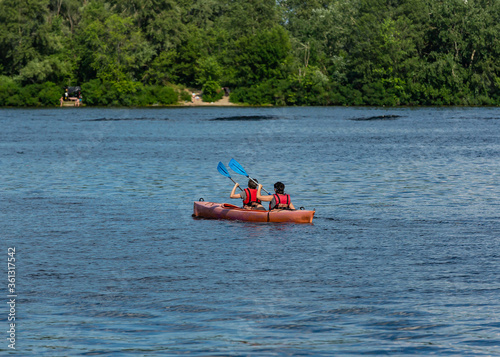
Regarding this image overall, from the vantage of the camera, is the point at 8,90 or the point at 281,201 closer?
the point at 281,201

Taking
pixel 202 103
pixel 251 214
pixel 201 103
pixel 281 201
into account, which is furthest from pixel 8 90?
pixel 281 201

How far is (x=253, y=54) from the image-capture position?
12888 centimetres

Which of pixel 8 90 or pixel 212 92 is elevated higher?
pixel 212 92

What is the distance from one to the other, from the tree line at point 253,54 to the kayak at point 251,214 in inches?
3792

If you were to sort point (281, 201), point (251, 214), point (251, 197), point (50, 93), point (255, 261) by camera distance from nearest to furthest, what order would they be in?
point (255, 261), point (281, 201), point (251, 214), point (251, 197), point (50, 93)

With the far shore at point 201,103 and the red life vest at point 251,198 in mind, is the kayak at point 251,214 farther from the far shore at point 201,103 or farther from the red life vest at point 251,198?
the far shore at point 201,103

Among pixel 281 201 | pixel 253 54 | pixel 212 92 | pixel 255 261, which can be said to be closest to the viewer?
pixel 255 261

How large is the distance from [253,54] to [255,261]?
112643 millimetres

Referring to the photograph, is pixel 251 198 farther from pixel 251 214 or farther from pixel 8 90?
pixel 8 90

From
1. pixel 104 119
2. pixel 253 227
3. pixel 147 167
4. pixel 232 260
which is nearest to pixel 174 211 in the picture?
pixel 253 227

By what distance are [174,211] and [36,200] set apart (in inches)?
231

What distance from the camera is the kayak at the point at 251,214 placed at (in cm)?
2266

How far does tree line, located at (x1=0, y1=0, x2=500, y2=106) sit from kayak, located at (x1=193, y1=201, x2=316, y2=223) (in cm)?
9631

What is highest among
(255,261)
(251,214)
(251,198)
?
(251,198)
